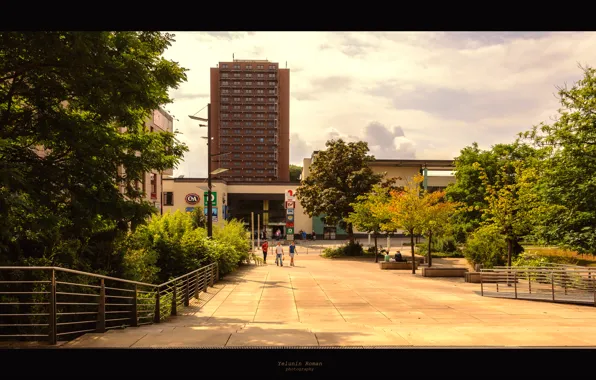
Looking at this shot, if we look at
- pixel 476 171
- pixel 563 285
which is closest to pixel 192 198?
pixel 476 171

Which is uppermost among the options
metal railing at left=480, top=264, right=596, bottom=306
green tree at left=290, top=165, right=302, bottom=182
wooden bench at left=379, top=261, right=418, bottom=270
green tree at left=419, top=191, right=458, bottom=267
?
green tree at left=290, top=165, right=302, bottom=182

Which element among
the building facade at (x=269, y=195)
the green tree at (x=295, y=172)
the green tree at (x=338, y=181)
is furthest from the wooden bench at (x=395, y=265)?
the green tree at (x=295, y=172)

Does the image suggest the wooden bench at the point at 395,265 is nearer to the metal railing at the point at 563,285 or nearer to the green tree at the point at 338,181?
the green tree at the point at 338,181

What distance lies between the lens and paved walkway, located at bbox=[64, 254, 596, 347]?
611cm

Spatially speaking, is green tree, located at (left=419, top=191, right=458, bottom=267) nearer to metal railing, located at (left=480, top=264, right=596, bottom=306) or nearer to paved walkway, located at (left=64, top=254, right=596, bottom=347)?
paved walkway, located at (left=64, top=254, right=596, bottom=347)

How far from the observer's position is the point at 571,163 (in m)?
18.8

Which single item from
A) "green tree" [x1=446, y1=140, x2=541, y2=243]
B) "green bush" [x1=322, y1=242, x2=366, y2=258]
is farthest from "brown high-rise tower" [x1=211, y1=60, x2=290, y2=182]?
"green tree" [x1=446, y1=140, x2=541, y2=243]

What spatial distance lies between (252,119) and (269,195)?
53.3 meters

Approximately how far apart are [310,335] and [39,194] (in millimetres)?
4788

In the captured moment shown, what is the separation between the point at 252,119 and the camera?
399ft

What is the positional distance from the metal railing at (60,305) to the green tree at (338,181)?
98.6ft

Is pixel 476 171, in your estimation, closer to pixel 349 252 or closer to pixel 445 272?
pixel 349 252

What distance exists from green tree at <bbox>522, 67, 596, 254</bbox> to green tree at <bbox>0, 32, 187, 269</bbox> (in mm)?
16367
